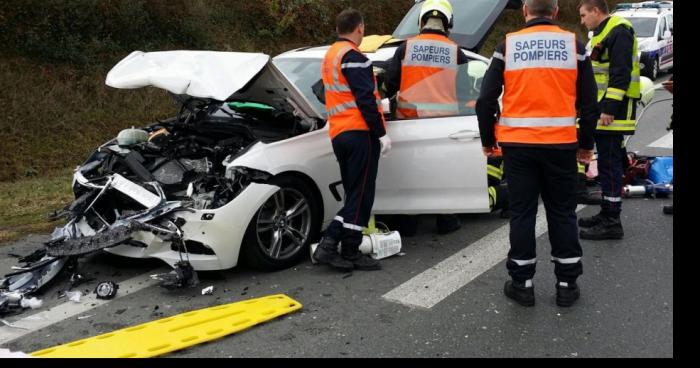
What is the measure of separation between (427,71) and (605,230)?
6.15ft

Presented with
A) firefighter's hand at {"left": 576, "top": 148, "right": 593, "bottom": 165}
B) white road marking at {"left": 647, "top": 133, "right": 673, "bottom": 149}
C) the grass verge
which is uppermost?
firefighter's hand at {"left": 576, "top": 148, "right": 593, "bottom": 165}

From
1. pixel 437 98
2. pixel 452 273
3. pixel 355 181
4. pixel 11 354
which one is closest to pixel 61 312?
pixel 11 354

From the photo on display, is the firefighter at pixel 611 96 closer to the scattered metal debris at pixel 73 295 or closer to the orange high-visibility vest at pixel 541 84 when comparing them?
the orange high-visibility vest at pixel 541 84

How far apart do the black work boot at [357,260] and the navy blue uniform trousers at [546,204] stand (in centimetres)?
103

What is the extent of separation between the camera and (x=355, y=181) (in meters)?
4.52

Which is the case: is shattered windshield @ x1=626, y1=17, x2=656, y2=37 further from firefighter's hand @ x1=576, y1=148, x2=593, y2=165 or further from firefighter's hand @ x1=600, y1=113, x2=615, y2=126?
firefighter's hand @ x1=576, y1=148, x2=593, y2=165

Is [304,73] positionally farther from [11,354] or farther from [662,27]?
[662,27]

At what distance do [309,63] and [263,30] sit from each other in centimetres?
812

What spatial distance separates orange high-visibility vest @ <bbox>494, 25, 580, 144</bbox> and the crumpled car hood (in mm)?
1633

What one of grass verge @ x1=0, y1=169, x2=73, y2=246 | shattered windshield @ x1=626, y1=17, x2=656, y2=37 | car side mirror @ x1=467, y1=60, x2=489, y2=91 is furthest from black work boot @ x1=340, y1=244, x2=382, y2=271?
shattered windshield @ x1=626, y1=17, x2=656, y2=37

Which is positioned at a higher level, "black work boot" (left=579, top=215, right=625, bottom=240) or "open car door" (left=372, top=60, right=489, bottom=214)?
"open car door" (left=372, top=60, right=489, bottom=214)

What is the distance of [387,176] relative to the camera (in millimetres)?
4961

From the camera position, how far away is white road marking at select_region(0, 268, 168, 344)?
12.2 ft

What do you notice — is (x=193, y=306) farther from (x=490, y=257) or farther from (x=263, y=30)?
(x=263, y=30)
